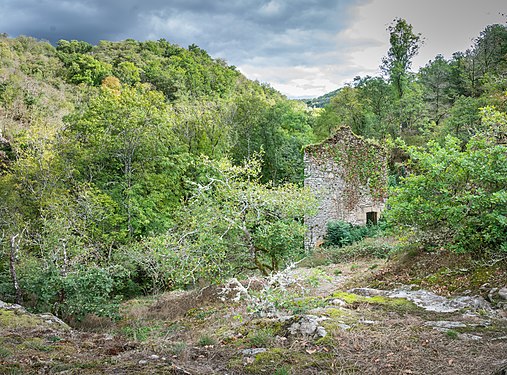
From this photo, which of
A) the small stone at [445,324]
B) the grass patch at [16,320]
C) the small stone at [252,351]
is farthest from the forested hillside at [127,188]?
the small stone at [445,324]

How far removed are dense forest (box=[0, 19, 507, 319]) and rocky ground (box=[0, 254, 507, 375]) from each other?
6.47 feet

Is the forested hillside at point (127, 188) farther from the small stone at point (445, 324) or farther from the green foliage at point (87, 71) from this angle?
the small stone at point (445, 324)

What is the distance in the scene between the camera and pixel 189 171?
68.5ft

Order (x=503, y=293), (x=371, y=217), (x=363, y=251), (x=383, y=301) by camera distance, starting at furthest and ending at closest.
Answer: (x=371, y=217) → (x=363, y=251) → (x=383, y=301) → (x=503, y=293)

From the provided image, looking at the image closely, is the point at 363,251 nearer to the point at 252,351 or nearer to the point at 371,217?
the point at 371,217

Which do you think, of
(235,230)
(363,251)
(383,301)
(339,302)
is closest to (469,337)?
(383,301)

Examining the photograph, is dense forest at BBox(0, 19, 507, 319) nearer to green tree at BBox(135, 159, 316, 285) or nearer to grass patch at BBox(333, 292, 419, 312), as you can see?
green tree at BBox(135, 159, 316, 285)

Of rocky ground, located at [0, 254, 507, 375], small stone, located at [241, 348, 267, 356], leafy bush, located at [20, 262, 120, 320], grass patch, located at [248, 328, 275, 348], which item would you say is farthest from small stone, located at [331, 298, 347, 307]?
leafy bush, located at [20, 262, 120, 320]

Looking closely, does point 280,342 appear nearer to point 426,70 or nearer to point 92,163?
point 92,163

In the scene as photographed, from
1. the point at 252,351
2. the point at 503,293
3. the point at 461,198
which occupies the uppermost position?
the point at 461,198

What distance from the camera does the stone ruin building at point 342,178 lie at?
1803 centimetres

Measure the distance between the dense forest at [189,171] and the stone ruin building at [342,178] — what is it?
5.84 ft

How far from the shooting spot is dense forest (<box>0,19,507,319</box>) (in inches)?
324

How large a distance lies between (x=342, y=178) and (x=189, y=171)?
8.16m
